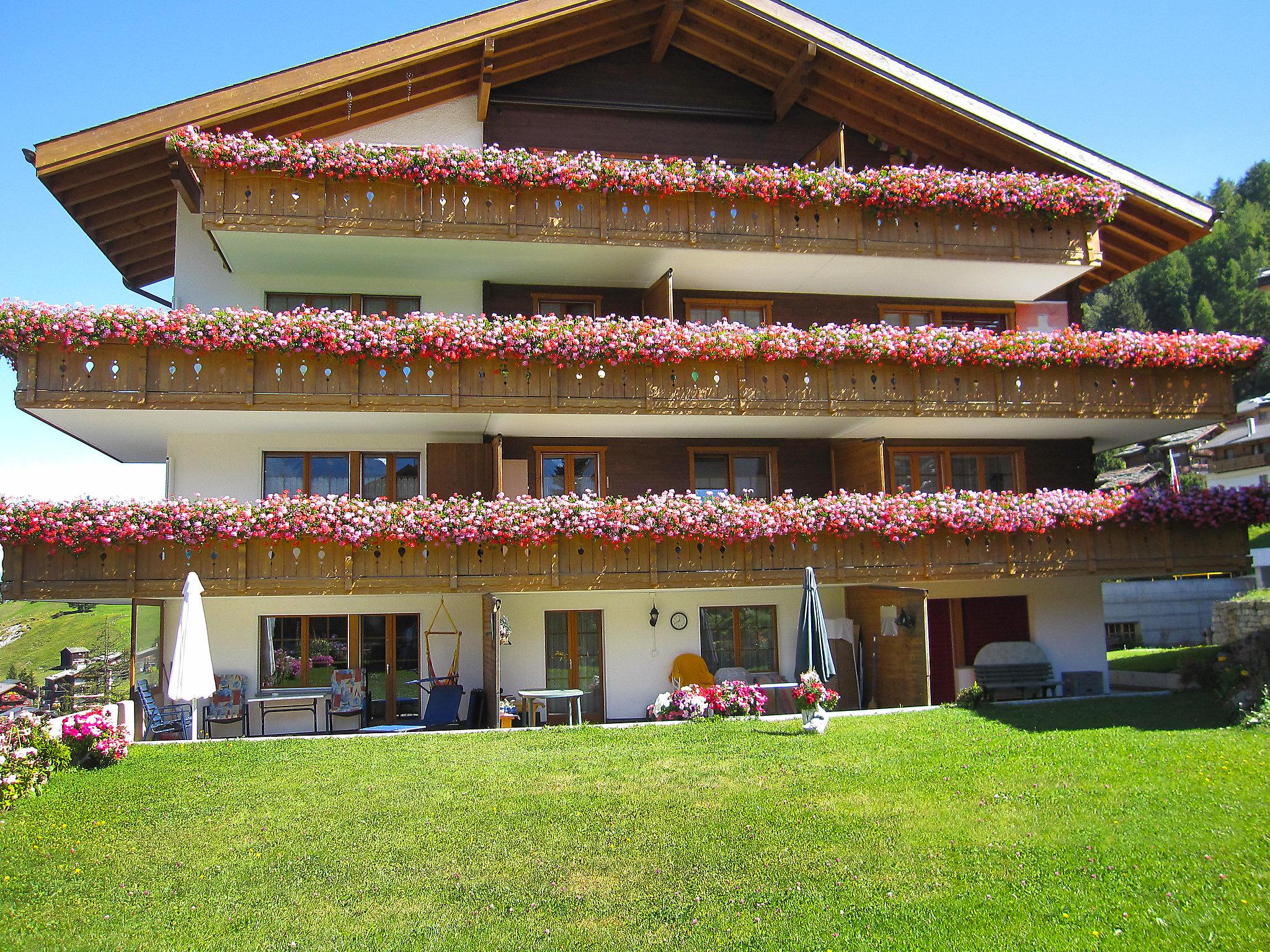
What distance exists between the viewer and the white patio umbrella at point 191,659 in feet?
45.9

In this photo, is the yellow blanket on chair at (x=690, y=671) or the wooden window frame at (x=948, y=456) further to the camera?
the wooden window frame at (x=948, y=456)

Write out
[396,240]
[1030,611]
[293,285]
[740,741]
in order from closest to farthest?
[740,741] → [396,240] → [293,285] → [1030,611]

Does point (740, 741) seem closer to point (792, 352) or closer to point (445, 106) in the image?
point (792, 352)

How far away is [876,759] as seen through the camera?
13.1 meters

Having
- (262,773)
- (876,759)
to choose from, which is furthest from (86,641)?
(876,759)

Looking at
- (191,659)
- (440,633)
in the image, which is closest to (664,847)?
(191,659)

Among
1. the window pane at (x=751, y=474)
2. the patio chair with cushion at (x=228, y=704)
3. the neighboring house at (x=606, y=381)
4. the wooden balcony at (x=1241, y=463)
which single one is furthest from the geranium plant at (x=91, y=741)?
the wooden balcony at (x=1241, y=463)

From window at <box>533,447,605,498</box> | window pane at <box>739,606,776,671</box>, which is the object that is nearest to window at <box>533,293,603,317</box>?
window at <box>533,447,605,498</box>

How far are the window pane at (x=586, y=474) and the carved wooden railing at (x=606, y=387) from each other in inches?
78.5

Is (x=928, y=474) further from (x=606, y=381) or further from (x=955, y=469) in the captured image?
(x=606, y=381)

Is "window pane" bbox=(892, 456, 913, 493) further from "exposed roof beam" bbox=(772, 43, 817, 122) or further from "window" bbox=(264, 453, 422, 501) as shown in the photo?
"window" bbox=(264, 453, 422, 501)

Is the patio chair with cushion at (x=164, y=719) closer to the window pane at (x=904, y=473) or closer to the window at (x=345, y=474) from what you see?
the window at (x=345, y=474)

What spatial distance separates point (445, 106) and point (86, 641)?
43.1 metres

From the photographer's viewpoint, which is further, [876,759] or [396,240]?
[396,240]
